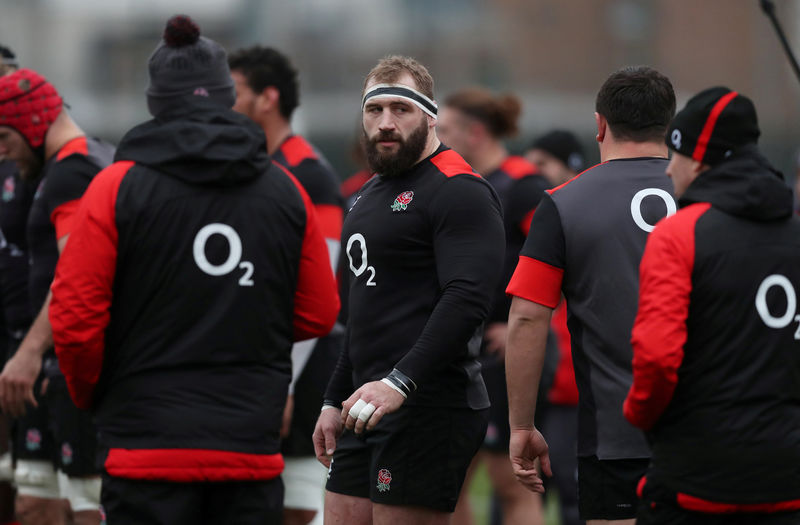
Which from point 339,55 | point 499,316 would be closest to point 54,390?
point 499,316

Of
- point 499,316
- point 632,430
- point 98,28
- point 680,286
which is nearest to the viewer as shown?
point 680,286

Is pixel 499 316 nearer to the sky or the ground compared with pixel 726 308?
nearer to the ground

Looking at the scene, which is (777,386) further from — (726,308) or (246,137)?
(246,137)

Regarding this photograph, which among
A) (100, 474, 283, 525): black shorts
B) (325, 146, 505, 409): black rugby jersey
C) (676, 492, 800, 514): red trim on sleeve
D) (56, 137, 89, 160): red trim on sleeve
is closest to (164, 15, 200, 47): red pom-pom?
(325, 146, 505, 409): black rugby jersey

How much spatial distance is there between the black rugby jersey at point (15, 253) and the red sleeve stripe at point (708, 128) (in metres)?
3.56

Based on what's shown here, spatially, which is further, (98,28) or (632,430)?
(98,28)

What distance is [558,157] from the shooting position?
29.5ft

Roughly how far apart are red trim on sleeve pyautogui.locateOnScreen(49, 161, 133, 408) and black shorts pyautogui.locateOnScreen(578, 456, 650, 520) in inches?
69.1

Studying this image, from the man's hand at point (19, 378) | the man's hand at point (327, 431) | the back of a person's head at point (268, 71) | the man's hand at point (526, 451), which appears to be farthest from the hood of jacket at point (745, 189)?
the back of a person's head at point (268, 71)

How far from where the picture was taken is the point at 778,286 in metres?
3.64

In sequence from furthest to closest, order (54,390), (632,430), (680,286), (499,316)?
1. (499,316)
2. (54,390)
3. (632,430)
4. (680,286)

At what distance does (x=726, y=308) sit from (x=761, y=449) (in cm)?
42

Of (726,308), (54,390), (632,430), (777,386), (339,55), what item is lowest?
(339,55)

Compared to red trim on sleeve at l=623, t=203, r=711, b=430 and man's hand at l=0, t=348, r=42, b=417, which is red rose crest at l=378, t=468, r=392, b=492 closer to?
red trim on sleeve at l=623, t=203, r=711, b=430
